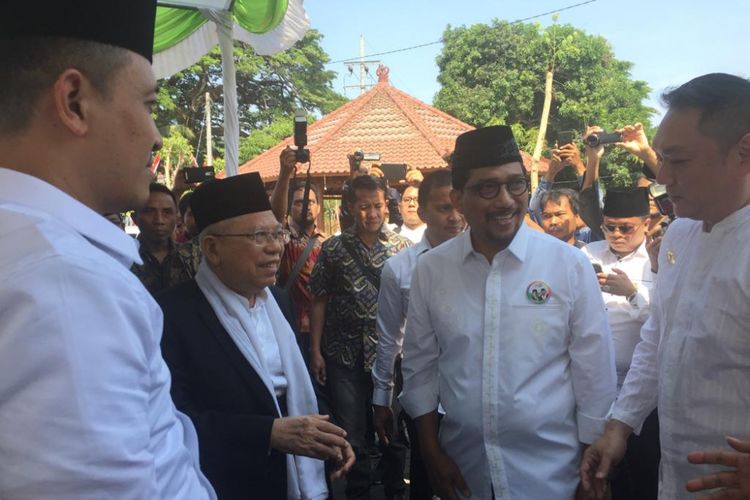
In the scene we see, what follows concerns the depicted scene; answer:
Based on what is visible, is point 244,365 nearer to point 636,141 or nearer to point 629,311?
point 629,311

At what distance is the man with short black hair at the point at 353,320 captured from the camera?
12.9ft

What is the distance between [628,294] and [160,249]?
9.73ft

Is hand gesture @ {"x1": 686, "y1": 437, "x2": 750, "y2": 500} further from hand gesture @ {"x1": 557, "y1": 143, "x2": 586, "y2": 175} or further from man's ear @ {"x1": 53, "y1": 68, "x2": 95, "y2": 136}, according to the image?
hand gesture @ {"x1": 557, "y1": 143, "x2": 586, "y2": 175}

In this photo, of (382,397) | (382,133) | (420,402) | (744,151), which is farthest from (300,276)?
(382,133)

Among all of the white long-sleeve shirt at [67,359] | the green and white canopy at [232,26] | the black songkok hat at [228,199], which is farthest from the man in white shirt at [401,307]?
the white long-sleeve shirt at [67,359]

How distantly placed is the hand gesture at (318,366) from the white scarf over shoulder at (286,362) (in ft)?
5.22

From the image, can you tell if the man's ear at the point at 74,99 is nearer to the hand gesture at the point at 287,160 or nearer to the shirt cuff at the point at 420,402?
the shirt cuff at the point at 420,402

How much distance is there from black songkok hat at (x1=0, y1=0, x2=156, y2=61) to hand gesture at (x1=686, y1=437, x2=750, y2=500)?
1775 mm

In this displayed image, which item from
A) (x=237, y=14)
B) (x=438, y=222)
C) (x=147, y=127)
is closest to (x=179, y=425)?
(x=147, y=127)

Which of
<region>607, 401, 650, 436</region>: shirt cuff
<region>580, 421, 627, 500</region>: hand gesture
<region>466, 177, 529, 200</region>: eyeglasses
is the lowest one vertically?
<region>580, 421, 627, 500</region>: hand gesture

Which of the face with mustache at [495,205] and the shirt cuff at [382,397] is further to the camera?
the shirt cuff at [382,397]

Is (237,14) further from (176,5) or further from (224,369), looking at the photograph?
(224,369)

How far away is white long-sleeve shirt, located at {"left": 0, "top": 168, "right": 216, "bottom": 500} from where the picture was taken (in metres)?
0.81

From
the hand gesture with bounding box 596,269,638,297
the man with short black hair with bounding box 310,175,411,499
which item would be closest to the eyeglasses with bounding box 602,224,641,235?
the hand gesture with bounding box 596,269,638,297
